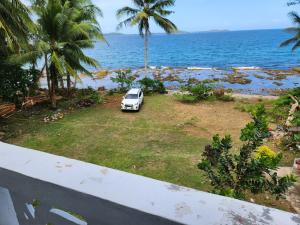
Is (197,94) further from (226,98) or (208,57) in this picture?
(208,57)

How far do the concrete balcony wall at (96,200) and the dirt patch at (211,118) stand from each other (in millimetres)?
11155

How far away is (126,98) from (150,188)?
1513 cm

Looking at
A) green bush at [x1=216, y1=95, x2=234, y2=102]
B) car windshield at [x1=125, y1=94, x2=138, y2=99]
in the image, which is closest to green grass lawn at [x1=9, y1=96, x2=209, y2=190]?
car windshield at [x1=125, y1=94, x2=138, y2=99]

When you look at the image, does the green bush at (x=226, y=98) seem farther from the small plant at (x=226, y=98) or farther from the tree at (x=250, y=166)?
the tree at (x=250, y=166)

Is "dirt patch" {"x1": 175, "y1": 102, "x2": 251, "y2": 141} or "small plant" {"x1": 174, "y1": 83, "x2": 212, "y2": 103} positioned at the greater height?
"small plant" {"x1": 174, "y1": 83, "x2": 212, "y2": 103}

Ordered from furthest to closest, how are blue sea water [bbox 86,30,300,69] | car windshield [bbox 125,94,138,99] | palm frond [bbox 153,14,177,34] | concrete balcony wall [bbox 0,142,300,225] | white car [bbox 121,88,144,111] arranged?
blue sea water [bbox 86,30,300,69], palm frond [bbox 153,14,177,34], car windshield [bbox 125,94,138,99], white car [bbox 121,88,144,111], concrete balcony wall [bbox 0,142,300,225]

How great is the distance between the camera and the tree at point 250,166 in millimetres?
4453

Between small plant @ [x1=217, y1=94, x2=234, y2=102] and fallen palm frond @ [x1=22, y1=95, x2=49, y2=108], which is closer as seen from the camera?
fallen palm frond @ [x1=22, y1=95, x2=49, y2=108]

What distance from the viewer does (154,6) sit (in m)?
21.0

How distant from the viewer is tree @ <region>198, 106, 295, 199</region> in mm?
4453

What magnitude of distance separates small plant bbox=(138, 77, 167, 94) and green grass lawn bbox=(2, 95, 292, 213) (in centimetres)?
336

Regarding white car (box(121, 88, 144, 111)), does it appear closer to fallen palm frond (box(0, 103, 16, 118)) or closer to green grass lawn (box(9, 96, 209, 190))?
green grass lawn (box(9, 96, 209, 190))

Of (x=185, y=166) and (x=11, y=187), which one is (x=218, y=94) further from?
(x=11, y=187)

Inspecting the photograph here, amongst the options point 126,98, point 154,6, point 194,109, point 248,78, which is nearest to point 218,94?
point 194,109
